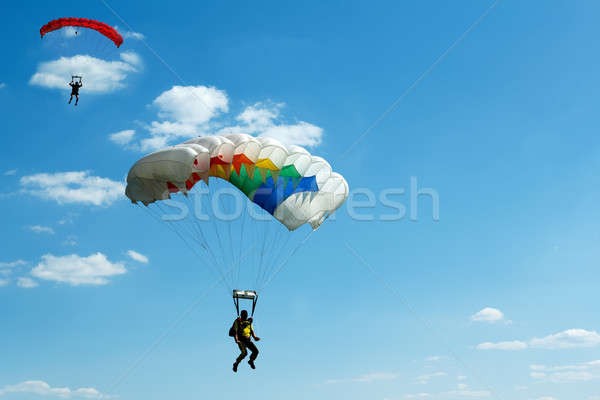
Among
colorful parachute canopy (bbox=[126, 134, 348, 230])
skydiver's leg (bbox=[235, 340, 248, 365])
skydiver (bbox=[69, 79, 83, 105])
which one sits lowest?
skydiver's leg (bbox=[235, 340, 248, 365])

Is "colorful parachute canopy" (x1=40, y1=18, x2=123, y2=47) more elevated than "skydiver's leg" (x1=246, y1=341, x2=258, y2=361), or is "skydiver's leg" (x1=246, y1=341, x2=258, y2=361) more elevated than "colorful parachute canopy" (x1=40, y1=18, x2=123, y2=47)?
"colorful parachute canopy" (x1=40, y1=18, x2=123, y2=47)

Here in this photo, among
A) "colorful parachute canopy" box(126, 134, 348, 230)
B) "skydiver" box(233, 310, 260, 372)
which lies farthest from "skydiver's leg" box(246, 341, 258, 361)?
"colorful parachute canopy" box(126, 134, 348, 230)

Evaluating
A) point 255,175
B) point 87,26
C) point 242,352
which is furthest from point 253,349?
point 87,26

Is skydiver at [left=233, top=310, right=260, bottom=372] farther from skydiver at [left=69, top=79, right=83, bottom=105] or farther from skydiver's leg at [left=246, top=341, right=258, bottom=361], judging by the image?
skydiver at [left=69, top=79, right=83, bottom=105]

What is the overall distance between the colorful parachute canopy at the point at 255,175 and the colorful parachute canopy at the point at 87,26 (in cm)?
710

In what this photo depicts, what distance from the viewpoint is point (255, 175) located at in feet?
68.9

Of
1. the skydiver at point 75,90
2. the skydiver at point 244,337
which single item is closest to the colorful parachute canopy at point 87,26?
the skydiver at point 75,90

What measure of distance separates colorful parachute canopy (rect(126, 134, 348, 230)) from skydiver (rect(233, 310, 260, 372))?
12.5ft

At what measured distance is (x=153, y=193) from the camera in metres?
20.7

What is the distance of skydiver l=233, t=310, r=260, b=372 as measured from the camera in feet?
62.9

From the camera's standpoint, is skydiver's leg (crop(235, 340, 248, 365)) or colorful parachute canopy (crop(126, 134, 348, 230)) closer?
skydiver's leg (crop(235, 340, 248, 365))

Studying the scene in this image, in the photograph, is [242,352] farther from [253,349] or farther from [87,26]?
[87,26]

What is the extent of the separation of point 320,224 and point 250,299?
386cm

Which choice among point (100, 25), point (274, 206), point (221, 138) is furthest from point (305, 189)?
point (100, 25)
